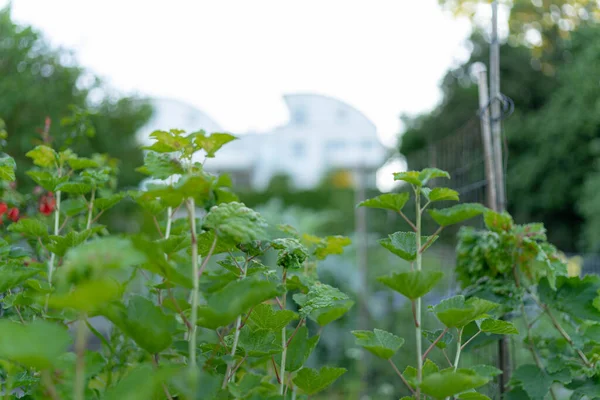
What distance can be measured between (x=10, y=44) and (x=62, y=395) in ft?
30.2

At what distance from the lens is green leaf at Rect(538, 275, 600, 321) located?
152 centimetres

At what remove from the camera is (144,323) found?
0.74m

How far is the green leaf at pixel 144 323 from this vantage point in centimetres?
73

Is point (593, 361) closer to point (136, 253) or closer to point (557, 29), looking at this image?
point (136, 253)

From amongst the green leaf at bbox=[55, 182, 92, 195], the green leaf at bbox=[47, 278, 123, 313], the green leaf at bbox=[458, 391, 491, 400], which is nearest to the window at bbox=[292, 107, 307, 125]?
the green leaf at bbox=[55, 182, 92, 195]

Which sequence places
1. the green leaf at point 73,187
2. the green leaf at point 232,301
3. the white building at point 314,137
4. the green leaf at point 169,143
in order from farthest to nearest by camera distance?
1. the white building at point 314,137
2. the green leaf at point 73,187
3. the green leaf at point 169,143
4. the green leaf at point 232,301

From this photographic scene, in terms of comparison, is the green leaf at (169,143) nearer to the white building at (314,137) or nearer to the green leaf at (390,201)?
the green leaf at (390,201)

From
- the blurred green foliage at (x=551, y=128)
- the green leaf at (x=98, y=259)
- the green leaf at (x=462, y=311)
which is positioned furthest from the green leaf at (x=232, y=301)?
the blurred green foliage at (x=551, y=128)

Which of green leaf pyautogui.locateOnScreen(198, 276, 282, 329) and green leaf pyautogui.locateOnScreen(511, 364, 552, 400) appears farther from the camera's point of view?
green leaf pyautogui.locateOnScreen(511, 364, 552, 400)

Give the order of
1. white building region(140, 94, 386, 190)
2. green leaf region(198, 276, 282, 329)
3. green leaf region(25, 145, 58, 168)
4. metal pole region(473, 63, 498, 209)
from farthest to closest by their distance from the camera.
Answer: white building region(140, 94, 386, 190)
metal pole region(473, 63, 498, 209)
green leaf region(25, 145, 58, 168)
green leaf region(198, 276, 282, 329)

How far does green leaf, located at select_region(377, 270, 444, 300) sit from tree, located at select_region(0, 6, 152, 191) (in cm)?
733

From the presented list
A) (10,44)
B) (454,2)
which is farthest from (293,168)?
(10,44)

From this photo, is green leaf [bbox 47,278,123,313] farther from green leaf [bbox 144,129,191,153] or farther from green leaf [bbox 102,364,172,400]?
green leaf [bbox 144,129,191,153]

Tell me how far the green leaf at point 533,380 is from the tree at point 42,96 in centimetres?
698
